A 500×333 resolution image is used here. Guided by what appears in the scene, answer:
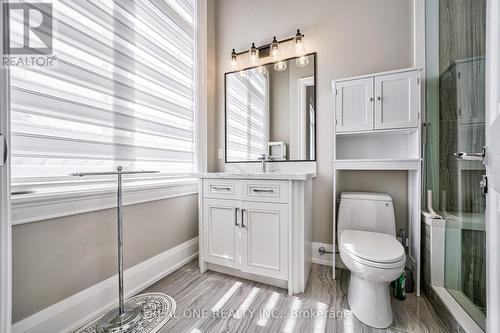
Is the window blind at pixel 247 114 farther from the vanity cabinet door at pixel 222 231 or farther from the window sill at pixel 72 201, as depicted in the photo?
the window sill at pixel 72 201

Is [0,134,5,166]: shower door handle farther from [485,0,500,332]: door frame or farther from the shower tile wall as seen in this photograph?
the shower tile wall

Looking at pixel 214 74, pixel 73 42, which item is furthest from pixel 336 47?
pixel 73 42

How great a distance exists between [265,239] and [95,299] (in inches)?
44.1

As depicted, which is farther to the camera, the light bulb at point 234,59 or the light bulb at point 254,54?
the light bulb at point 234,59

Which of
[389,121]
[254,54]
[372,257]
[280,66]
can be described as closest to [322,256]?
[372,257]

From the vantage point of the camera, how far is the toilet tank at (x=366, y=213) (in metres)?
1.62

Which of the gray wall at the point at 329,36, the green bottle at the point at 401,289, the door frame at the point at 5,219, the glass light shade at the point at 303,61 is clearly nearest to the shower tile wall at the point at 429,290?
the green bottle at the point at 401,289

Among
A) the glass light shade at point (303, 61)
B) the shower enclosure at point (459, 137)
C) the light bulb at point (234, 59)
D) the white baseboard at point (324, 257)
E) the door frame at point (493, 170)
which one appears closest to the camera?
the door frame at point (493, 170)

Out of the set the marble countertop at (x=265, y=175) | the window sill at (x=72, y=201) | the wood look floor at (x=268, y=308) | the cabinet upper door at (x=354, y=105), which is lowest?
the wood look floor at (x=268, y=308)

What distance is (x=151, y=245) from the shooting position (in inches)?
65.3

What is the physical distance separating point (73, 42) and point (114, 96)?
0.34m

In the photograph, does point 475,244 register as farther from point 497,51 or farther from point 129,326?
point 129,326

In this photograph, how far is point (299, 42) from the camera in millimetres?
1948

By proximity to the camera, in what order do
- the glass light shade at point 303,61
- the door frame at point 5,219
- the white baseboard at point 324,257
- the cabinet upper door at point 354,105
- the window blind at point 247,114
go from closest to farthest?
the door frame at point 5,219
the cabinet upper door at point 354,105
the white baseboard at point 324,257
the glass light shade at point 303,61
the window blind at point 247,114
